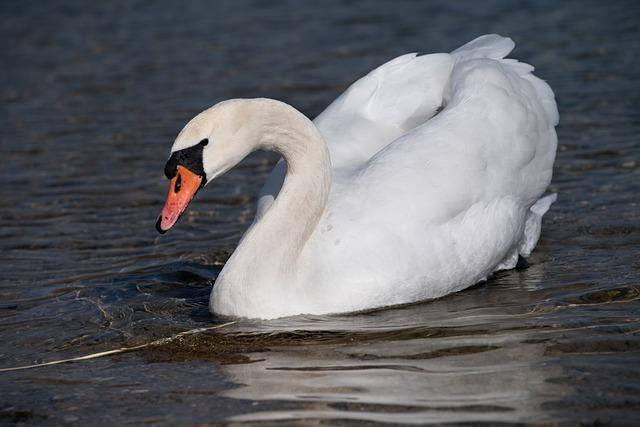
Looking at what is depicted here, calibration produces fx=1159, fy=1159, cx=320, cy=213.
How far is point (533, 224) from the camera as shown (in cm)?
735

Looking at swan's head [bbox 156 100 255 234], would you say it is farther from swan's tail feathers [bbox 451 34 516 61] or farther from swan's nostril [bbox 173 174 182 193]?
swan's tail feathers [bbox 451 34 516 61]

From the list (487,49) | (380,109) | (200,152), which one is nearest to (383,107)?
(380,109)

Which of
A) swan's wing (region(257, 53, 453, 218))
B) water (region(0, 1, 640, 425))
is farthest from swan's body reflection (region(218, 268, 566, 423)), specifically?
swan's wing (region(257, 53, 453, 218))

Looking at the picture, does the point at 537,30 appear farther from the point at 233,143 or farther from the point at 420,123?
the point at 233,143

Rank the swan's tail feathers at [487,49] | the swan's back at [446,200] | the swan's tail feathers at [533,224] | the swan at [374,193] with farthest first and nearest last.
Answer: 1. the swan's tail feathers at [487,49]
2. the swan's tail feathers at [533,224]
3. the swan's back at [446,200]
4. the swan at [374,193]

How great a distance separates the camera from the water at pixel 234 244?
4797 millimetres

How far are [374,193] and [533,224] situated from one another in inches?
59.6

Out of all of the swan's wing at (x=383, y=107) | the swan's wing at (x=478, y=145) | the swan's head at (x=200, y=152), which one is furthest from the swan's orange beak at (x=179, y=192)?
the swan's wing at (x=383, y=107)

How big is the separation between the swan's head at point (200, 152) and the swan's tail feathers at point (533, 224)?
217cm

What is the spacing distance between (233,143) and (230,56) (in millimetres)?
7833

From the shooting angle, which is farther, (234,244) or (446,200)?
(234,244)

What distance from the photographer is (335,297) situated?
19.7 ft

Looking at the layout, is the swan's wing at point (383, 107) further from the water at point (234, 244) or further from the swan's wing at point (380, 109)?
the water at point (234, 244)

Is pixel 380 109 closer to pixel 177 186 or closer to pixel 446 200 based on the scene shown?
pixel 446 200
